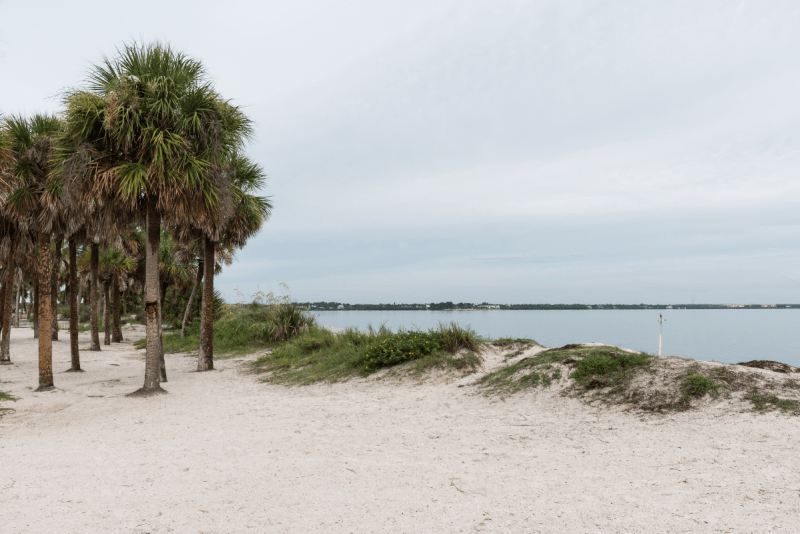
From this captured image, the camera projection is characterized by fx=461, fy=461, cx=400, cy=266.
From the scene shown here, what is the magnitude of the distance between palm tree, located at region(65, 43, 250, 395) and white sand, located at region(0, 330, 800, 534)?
4622 millimetres

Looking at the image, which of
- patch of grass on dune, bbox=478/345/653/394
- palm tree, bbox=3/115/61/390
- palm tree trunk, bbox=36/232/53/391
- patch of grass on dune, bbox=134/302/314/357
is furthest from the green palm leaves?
patch of grass on dune, bbox=478/345/653/394

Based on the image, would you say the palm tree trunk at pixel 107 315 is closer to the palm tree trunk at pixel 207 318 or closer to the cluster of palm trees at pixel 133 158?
the palm tree trunk at pixel 207 318

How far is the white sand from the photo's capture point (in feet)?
14.4

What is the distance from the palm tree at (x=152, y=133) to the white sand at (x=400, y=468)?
4.62 meters

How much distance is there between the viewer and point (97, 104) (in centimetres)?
1042

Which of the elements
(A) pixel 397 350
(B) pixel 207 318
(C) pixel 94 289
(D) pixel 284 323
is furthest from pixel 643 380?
(C) pixel 94 289

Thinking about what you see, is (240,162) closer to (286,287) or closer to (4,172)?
(4,172)

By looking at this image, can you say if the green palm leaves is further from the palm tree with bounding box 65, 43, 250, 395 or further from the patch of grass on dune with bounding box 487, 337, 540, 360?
the patch of grass on dune with bounding box 487, 337, 540, 360

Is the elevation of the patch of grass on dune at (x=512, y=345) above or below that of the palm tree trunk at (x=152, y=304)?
below

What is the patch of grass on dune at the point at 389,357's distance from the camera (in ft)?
41.5

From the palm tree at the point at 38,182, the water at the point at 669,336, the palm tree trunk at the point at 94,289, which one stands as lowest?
the water at the point at 669,336

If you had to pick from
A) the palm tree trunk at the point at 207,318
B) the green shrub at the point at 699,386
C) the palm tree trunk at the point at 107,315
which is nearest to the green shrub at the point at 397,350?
the palm tree trunk at the point at 207,318

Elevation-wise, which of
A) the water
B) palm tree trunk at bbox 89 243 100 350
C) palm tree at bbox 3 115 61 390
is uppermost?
palm tree at bbox 3 115 61 390

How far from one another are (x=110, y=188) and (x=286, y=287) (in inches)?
574
